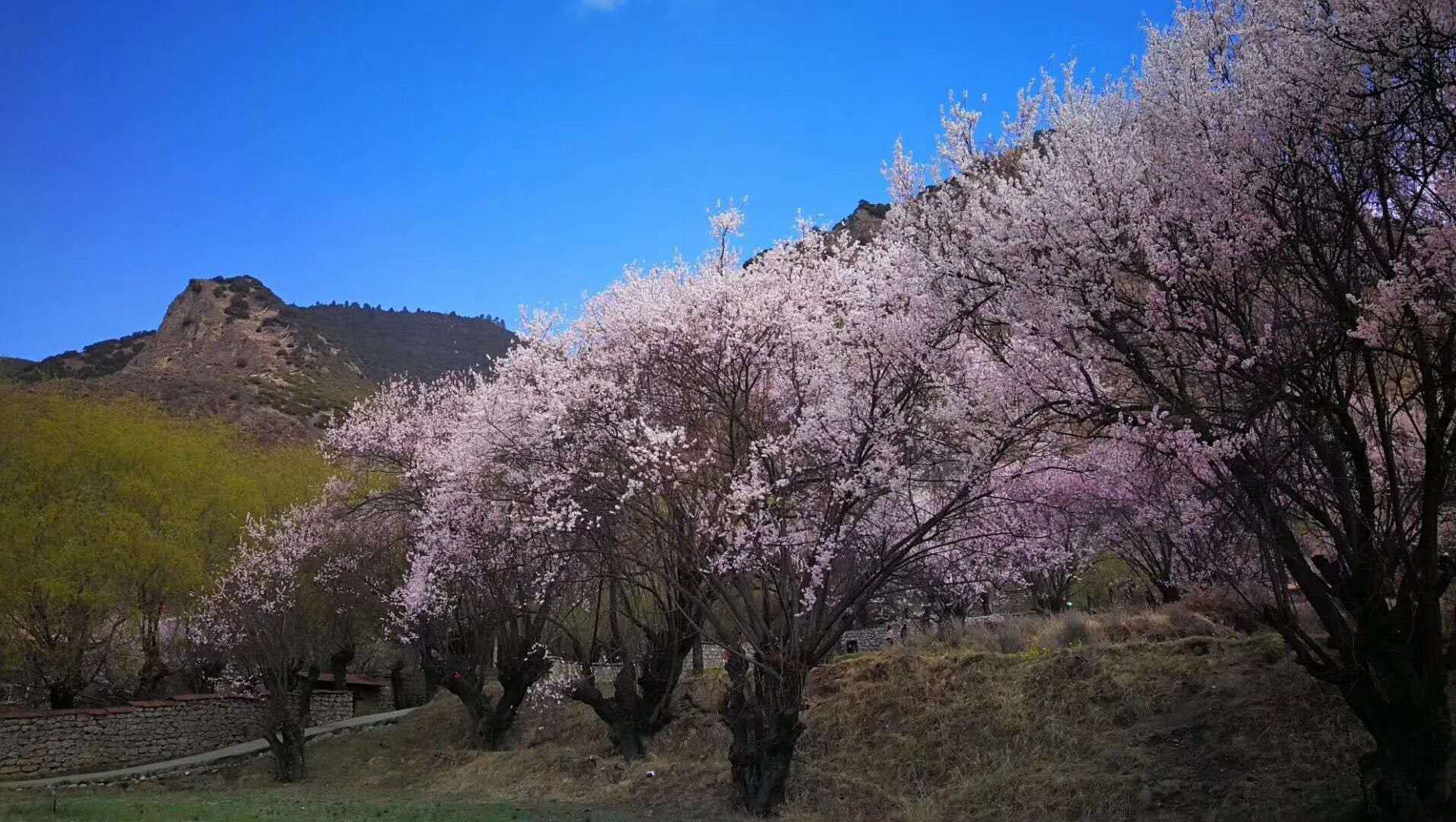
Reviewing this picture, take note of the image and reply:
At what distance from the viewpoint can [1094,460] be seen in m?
11.0

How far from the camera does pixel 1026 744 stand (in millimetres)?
12523

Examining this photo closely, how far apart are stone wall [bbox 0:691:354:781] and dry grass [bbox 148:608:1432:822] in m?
3.05

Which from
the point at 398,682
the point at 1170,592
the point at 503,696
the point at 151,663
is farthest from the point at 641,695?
the point at 398,682

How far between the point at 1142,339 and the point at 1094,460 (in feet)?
10.6

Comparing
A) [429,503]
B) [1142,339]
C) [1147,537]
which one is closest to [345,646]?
[429,503]

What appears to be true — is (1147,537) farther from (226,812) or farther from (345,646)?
(345,646)

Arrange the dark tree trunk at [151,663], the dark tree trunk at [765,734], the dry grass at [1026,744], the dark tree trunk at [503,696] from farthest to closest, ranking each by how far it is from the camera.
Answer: the dark tree trunk at [151,663], the dark tree trunk at [503,696], the dark tree trunk at [765,734], the dry grass at [1026,744]

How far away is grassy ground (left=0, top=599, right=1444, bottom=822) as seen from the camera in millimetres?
10289

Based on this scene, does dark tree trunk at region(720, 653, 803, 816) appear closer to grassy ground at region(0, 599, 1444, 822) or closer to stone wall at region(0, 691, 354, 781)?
grassy ground at region(0, 599, 1444, 822)

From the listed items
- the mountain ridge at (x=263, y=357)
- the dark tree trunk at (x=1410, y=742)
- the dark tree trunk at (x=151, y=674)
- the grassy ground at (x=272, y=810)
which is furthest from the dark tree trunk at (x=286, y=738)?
the mountain ridge at (x=263, y=357)

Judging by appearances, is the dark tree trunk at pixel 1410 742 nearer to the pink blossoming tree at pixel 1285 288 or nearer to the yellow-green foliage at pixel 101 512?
the pink blossoming tree at pixel 1285 288

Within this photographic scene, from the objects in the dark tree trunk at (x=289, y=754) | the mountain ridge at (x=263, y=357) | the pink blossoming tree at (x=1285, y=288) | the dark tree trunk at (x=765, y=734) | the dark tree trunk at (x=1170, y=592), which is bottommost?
the dark tree trunk at (x=289, y=754)

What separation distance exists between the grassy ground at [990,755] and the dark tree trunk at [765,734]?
413 millimetres

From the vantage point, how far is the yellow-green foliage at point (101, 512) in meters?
20.3
